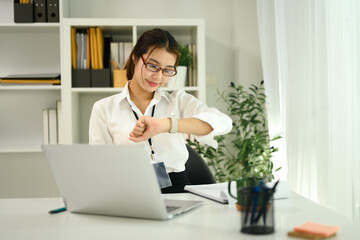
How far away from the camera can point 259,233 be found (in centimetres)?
112

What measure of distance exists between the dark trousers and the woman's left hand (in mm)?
387

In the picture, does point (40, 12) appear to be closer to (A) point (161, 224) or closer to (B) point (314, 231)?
(A) point (161, 224)

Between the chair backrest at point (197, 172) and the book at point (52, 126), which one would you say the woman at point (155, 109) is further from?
the book at point (52, 126)

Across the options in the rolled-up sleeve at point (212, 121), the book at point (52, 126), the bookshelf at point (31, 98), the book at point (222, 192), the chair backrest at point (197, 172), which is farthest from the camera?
the bookshelf at point (31, 98)

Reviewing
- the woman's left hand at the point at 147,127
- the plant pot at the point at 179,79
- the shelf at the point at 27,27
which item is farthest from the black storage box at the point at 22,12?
the woman's left hand at the point at 147,127

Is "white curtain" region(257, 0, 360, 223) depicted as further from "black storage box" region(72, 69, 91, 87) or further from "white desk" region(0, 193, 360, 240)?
"black storage box" region(72, 69, 91, 87)

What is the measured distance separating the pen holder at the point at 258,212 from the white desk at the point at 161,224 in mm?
23

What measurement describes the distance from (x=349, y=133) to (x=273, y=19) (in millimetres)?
1295

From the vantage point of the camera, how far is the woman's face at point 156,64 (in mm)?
1967

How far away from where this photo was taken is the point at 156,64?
6.47 ft

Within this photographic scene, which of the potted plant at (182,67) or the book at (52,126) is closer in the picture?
the potted plant at (182,67)

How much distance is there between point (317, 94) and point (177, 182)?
1.04m

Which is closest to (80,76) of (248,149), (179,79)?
(179,79)

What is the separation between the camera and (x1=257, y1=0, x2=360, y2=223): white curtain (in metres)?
2.23
